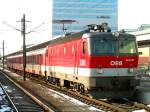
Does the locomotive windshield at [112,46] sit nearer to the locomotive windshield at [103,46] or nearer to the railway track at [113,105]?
the locomotive windshield at [103,46]

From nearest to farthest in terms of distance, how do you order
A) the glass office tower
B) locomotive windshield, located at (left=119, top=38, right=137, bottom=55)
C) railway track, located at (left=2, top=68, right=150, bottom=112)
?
railway track, located at (left=2, top=68, right=150, bottom=112) → locomotive windshield, located at (left=119, top=38, right=137, bottom=55) → the glass office tower

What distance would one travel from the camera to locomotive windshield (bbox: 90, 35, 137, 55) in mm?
18438

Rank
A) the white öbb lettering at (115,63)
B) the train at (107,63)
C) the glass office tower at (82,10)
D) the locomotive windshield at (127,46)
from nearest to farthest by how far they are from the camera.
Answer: the train at (107,63)
the white öbb lettering at (115,63)
the locomotive windshield at (127,46)
the glass office tower at (82,10)

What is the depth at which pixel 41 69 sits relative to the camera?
3628cm

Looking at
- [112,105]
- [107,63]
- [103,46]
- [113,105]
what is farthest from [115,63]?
[112,105]

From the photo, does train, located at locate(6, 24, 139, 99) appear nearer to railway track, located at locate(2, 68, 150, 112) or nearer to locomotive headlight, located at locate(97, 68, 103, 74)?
locomotive headlight, located at locate(97, 68, 103, 74)

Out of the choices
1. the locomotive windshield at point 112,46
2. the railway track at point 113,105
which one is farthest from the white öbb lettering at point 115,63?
the railway track at point 113,105

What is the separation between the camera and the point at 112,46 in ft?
61.3

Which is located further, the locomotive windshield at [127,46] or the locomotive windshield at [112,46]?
the locomotive windshield at [127,46]

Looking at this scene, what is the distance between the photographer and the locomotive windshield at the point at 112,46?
60.5 ft

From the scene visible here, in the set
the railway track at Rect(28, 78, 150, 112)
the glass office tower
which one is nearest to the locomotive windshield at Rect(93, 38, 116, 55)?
the railway track at Rect(28, 78, 150, 112)

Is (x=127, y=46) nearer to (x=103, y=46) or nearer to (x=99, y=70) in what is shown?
(x=103, y=46)

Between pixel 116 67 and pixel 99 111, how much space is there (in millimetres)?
3459

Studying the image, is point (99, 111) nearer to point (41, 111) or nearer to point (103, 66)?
point (41, 111)
